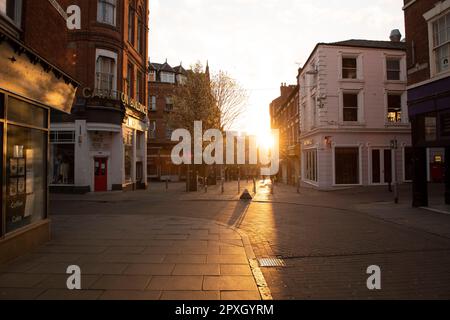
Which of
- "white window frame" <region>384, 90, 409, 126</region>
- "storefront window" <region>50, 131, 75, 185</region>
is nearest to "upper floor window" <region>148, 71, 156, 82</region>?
"storefront window" <region>50, 131, 75, 185</region>

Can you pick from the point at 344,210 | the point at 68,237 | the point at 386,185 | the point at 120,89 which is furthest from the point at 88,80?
the point at 386,185

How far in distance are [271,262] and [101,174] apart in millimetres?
16272

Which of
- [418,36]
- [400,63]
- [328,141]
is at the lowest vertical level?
[328,141]

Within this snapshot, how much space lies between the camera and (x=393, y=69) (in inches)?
842

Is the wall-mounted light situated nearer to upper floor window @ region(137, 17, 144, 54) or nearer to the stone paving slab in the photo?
the stone paving slab

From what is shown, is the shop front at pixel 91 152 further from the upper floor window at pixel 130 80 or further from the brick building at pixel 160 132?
the brick building at pixel 160 132

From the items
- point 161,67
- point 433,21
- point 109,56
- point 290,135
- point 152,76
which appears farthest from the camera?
point 161,67

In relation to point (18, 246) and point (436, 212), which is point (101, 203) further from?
point (436, 212)

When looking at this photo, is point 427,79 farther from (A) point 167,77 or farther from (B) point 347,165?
(A) point 167,77

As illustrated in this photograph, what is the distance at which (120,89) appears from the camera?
1945cm

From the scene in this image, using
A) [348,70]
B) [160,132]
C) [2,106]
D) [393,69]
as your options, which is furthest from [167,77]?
[2,106]

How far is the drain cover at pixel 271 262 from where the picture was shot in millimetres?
5262

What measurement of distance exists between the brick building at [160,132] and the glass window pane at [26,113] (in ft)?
101

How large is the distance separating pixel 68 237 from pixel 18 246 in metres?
1.57
